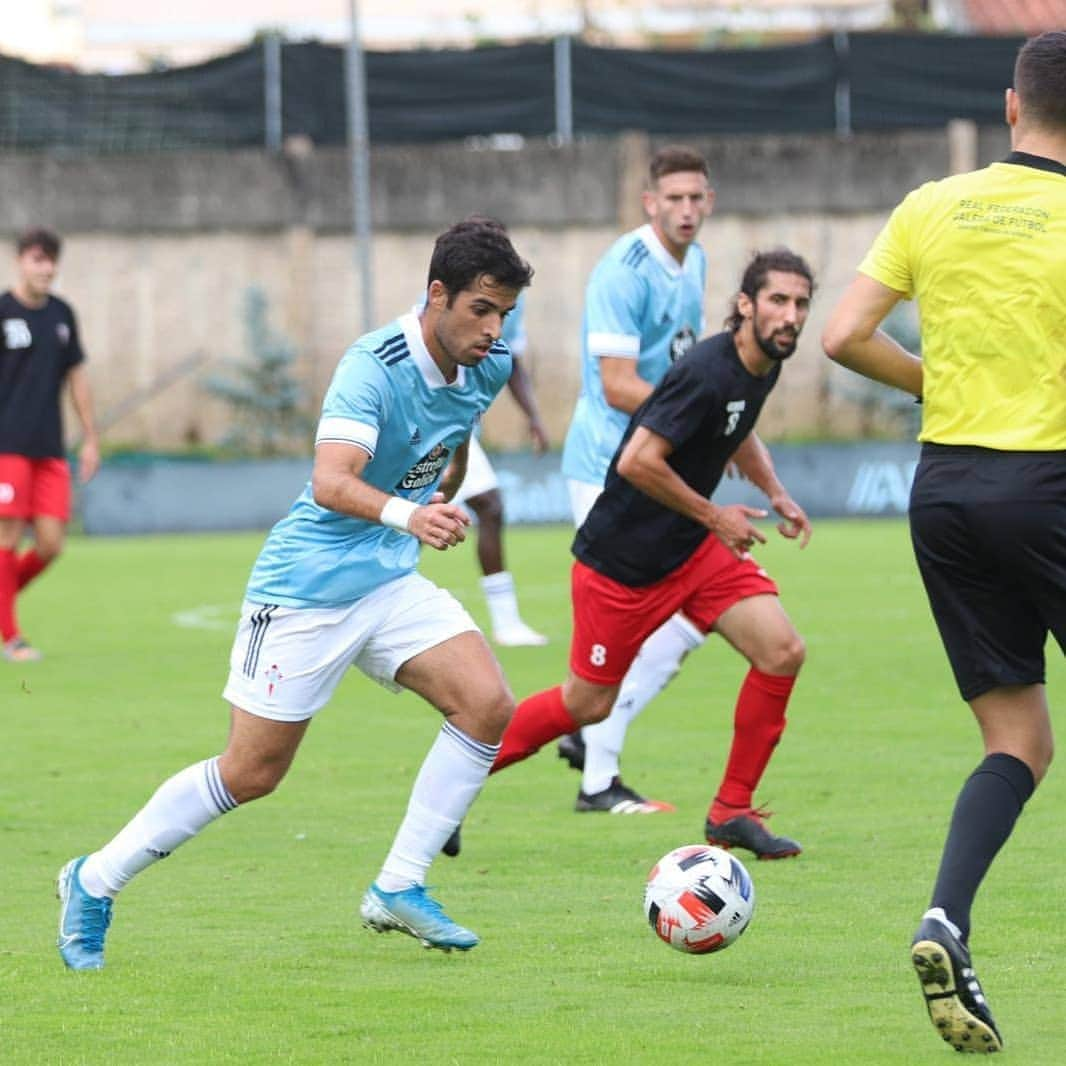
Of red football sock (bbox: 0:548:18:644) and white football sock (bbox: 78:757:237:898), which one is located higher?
white football sock (bbox: 78:757:237:898)

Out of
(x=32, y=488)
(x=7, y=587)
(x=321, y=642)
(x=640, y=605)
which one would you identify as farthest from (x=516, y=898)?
(x=32, y=488)

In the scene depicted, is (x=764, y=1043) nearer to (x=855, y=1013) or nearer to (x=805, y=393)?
(x=855, y=1013)

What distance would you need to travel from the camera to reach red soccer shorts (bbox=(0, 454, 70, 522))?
13.8 metres

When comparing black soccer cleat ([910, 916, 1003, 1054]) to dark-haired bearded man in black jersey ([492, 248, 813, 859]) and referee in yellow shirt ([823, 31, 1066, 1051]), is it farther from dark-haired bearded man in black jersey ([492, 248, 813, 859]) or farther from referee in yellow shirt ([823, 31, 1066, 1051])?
dark-haired bearded man in black jersey ([492, 248, 813, 859])

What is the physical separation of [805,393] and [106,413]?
30.9 feet

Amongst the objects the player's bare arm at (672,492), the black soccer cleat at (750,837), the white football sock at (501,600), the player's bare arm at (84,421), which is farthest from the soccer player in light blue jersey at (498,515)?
the black soccer cleat at (750,837)

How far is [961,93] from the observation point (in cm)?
3169

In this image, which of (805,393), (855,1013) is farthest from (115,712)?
(805,393)

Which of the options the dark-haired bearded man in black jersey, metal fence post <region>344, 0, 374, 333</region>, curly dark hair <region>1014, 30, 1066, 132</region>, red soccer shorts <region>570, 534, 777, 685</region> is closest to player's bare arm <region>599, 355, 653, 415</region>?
the dark-haired bearded man in black jersey

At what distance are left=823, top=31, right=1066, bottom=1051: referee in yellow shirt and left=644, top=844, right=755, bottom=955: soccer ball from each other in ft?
3.34

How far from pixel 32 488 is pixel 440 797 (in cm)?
810

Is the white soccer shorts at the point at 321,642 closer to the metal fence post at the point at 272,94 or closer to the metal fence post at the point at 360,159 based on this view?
the metal fence post at the point at 360,159

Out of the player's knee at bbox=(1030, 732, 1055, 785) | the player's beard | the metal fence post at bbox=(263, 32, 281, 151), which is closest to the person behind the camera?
the player's knee at bbox=(1030, 732, 1055, 785)

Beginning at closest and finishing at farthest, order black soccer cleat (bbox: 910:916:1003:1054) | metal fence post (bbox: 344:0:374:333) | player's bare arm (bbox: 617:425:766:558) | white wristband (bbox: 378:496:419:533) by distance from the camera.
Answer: black soccer cleat (bbox: 910:916:1003:1054) < white wristband (bbox: 378:496:419:533) < player's bare arm (bbox: 617:425:766:558) < metal fence post (bbox: 344:0:374:333)
